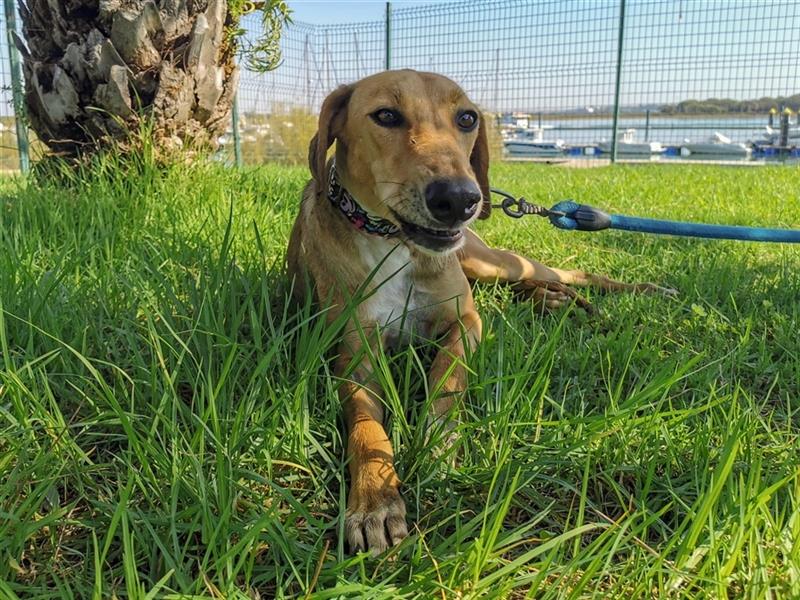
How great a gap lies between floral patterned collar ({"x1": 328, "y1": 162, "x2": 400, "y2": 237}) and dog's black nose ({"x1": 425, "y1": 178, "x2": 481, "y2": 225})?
0.96ft

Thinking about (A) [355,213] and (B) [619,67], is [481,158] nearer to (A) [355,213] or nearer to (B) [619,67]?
(A) [355,213]

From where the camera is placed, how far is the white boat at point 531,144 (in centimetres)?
1406

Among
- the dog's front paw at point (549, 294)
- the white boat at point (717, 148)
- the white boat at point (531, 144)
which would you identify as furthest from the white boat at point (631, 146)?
the dog's front paw at point (549, 294)

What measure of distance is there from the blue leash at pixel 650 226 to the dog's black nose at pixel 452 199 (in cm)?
104

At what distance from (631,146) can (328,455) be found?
14084mm

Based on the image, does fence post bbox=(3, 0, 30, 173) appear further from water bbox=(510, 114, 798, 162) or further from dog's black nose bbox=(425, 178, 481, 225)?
water bbox=(510, 114, 798, 162)

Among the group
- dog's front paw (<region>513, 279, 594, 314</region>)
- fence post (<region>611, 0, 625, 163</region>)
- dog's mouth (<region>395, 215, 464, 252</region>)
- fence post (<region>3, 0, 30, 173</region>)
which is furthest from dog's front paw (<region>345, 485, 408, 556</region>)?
fence post (<region>611, 0, 625, 163</region>)

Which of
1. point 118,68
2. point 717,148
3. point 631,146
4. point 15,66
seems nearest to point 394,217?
point 118,68

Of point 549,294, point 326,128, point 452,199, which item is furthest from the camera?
point 549,294

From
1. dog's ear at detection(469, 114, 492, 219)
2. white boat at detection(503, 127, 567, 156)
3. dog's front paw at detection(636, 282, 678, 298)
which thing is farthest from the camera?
white boat at detection(503, 127, 567, 156)

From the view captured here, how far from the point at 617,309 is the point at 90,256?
220 cm

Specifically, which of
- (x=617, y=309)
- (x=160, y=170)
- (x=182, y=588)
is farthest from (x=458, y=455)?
(x=160, y=170)

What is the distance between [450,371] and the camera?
1636mm

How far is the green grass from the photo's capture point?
1174mm
